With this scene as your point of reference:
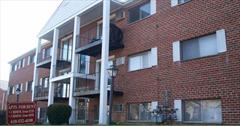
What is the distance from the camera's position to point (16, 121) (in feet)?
44.8

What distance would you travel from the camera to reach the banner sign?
1359cm

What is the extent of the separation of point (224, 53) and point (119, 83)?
773 cm

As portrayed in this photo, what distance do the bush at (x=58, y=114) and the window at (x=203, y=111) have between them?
26.3ft

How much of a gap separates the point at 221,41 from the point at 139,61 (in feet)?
19.7

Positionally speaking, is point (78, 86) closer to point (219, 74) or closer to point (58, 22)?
point (58, 22)

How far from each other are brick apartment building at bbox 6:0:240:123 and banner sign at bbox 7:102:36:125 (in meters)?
4.95

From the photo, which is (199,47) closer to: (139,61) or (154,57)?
(154,57)

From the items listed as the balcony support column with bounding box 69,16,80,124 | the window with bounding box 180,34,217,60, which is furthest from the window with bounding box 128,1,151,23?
the balcony support column with bounding box 69,16,80,124

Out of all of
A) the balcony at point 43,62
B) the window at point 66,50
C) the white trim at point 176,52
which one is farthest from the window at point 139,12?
the balcony at point 43,62

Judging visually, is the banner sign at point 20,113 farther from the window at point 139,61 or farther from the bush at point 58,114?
the window at point 139,61

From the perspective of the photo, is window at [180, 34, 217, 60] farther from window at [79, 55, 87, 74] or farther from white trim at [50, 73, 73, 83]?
window at [79, 55, 87, 74]

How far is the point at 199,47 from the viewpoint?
50.8 feet

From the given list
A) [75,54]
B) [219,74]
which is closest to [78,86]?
[75,54]

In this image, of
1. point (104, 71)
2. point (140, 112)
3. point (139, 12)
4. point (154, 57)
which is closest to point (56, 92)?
point (104, 71)
